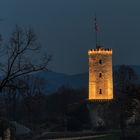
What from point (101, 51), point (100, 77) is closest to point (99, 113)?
point (100, 77)

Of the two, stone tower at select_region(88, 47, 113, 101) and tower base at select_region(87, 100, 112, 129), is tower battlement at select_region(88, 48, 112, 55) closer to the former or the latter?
stone tower at select_region(88, 47, 113, 101)

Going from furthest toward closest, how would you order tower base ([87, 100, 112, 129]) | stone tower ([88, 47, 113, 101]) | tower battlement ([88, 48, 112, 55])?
1. tower battlement ([88, 48, 112, 55])
2. stone tower ([88, 47, 113, 101])
3. tower base ([87, 100, 112, 129])

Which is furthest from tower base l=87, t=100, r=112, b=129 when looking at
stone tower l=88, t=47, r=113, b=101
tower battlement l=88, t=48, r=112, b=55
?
tower battlement l=88, t=48, r=112, b=55

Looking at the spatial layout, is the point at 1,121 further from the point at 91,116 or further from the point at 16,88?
the point at 91,116

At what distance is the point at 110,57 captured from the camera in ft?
368

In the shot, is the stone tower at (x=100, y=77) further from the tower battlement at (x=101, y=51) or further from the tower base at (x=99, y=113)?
the tower base at (x=99, y=113)

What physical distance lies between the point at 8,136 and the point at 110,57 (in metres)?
84.4

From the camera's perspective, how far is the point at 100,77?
366 feet

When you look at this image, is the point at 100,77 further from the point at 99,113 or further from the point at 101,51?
the point at 99,113

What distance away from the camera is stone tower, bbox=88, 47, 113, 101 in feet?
365

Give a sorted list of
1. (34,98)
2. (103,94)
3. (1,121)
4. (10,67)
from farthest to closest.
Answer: (103,94), (34,98), (10,67), (1,121)

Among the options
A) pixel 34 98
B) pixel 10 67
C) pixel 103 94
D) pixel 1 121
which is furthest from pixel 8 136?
pixel 103 94

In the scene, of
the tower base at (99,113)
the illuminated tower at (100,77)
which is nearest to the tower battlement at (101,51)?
the illuminated tower at (100,77)

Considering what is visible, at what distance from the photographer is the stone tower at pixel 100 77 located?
111 meters
